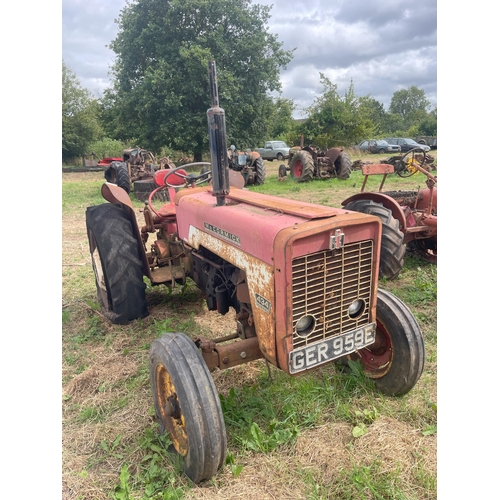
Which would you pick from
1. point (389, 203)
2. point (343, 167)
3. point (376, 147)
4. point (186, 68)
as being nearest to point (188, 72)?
point (186, 68)

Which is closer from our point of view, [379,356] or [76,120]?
[379,356]

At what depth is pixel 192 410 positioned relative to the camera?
1.97m

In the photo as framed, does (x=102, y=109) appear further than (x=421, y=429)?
Result: Yes

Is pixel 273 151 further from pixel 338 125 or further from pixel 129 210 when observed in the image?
pixel 129 210

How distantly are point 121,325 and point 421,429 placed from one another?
2.70m

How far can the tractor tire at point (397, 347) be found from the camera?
2.58 metres

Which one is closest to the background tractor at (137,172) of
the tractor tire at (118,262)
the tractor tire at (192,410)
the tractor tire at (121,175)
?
the tractor tire at (121,175)

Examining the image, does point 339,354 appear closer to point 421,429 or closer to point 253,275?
point 253,275

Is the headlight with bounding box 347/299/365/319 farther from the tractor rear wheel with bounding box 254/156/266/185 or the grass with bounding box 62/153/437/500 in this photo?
the tractor rear wheel with bounding box 254/156/266/185

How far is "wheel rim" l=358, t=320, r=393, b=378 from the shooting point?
275 centimetres

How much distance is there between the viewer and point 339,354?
7.23 ft

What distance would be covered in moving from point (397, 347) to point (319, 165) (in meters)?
12.3

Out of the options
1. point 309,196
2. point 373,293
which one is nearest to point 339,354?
point 373,293

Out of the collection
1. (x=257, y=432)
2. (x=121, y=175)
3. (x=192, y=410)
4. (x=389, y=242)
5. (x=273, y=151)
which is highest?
(x=273, y=151)
